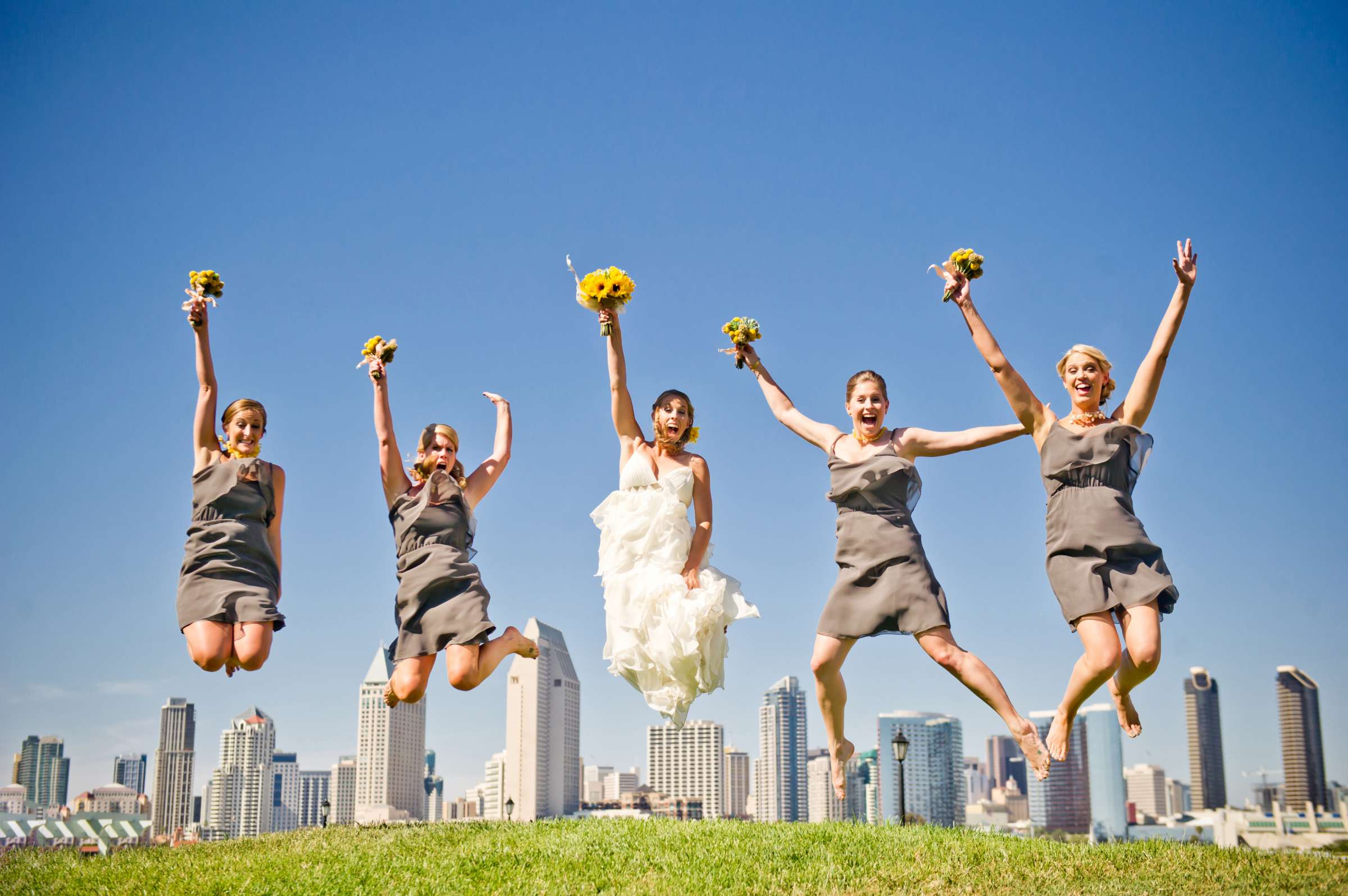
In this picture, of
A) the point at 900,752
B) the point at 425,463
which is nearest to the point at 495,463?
the point at 425,463

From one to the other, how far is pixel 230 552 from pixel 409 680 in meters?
1.92

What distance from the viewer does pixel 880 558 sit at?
9.09 metres

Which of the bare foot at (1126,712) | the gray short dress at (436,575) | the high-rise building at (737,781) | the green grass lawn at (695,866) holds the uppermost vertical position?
the gray short dress at (436,575)

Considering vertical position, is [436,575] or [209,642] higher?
[436,575]

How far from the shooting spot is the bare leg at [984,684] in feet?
27.9

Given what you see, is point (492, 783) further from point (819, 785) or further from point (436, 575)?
point (436, 575)

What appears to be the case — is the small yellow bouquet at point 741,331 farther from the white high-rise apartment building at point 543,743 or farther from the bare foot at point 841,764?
the white high-rise apartment building at point 543,743

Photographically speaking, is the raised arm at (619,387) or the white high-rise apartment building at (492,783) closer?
the raised arm at (619,387)

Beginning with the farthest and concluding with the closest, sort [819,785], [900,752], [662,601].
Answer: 1. [819,785]
2. [900,752]
3. [662,601]

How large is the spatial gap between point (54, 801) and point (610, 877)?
592 feet

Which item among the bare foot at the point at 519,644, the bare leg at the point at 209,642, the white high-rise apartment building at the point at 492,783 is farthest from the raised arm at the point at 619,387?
the white high-rise apartment building at the point at 492,783

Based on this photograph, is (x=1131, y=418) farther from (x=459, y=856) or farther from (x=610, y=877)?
(x=459, y=856)

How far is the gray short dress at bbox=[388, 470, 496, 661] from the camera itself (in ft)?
32.4

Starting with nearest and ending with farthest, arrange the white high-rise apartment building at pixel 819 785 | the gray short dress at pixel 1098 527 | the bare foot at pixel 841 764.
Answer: the gray short dress at pixel 1098 527
the bare foot at pixel 841 764
the white high-rise apartment building at pixel 819 785
